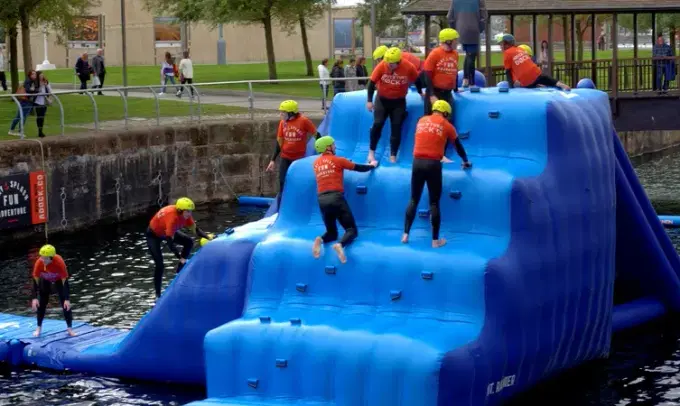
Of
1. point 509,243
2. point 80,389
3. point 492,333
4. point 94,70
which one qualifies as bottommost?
point 80,389

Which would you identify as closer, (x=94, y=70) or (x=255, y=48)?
(x=94, y=70)

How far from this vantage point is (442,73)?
70.7 ft

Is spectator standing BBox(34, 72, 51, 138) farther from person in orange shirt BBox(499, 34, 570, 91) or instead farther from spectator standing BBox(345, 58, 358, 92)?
person in orange shirt BBox(499, 34, 570, 91)

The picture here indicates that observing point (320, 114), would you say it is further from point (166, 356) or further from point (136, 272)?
point (166, 356)

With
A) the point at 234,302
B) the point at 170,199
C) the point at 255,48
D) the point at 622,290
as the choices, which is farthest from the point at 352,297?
the point at 255,48

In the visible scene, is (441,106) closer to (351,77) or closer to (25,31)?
(351,77)

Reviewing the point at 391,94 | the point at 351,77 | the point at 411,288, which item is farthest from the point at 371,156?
the point at 351,77

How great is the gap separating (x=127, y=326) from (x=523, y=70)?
29.6ft

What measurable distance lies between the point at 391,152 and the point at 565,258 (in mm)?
3529

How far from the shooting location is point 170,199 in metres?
39.7

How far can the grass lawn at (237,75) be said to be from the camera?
51.2 metres

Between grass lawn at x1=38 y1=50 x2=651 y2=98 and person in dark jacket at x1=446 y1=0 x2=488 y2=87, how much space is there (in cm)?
2429

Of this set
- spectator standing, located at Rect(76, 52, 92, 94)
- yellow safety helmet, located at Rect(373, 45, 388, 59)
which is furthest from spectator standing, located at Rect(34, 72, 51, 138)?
yellow safety helmet, located at Rect(373, 45, 388, 59)

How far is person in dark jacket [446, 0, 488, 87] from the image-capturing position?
77.2 ft
